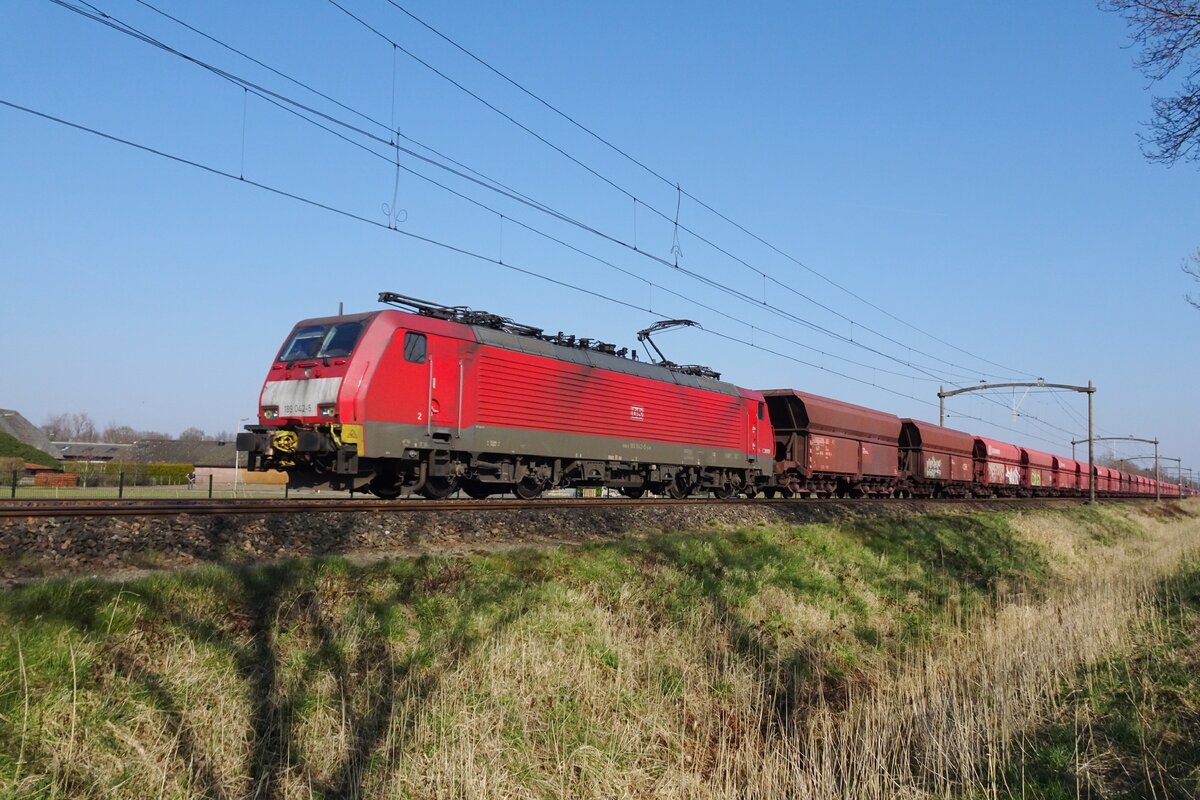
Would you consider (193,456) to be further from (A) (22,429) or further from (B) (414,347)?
(B) (414,347)

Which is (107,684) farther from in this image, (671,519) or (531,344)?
(531,344)

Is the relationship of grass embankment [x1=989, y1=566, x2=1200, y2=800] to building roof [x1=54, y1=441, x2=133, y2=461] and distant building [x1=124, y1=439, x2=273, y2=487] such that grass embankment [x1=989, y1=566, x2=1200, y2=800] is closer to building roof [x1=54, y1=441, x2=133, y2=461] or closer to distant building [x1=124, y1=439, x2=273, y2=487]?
distant building [x1=124, y1=439, x2=273, y2=487]

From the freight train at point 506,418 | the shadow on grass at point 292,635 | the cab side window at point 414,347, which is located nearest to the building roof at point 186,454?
the freight train at point 506,418

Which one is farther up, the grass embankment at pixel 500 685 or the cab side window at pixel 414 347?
the cab side window at pixel 414 347

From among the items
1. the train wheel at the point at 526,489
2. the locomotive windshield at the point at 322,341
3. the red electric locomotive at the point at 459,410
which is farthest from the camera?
the train wheel at the point at 526,489

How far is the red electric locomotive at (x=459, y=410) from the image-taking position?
564 inches

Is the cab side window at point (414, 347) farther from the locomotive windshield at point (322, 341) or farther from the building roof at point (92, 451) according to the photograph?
the building roof at point (92, 451)

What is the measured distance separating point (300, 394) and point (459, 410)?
2.90m

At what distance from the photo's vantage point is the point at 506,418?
1720cm

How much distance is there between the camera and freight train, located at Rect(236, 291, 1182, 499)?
47.3ft

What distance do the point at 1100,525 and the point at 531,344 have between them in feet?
85.2

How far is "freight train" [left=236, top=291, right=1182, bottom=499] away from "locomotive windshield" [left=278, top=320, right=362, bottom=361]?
29 mm

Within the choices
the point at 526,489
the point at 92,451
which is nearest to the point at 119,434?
the point at 92,451

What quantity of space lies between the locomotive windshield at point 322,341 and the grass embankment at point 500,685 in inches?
226
